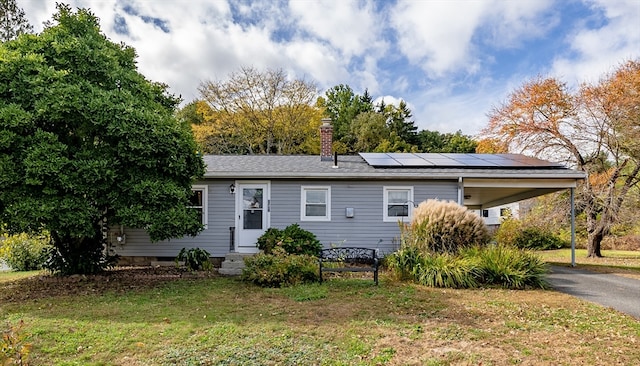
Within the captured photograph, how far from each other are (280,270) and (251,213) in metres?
3.27

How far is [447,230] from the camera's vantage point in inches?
330

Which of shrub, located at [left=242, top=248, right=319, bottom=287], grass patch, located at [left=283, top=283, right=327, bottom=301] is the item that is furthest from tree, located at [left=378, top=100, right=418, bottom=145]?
grass patch, located at [left=283, top=283, right=327, bottom=301]

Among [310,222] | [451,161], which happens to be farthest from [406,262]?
[451,161]

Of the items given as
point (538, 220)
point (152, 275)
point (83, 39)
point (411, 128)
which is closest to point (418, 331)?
point (152, 275)

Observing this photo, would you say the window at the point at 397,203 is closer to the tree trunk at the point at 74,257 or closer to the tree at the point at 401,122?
the tree trunk at the point at 74,257

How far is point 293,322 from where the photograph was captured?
5.29 meters

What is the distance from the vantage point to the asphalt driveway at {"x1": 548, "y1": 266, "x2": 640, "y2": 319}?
6539 millimetres

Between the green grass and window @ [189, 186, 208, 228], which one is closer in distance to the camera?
the green grass

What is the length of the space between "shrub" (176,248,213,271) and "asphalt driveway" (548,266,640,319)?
25.6 ft

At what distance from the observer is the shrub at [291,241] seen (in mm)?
9688

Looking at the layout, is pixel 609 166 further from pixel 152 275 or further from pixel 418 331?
pixel 152 275

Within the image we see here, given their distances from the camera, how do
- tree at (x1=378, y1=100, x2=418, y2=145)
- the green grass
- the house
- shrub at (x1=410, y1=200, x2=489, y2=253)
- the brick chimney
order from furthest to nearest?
tree at (x1=378, y1=100, x2=418, y2=145)
the brick chimney
the house
shrub at (x1=410, y1=200, x2=489, y2=253)
the green grass

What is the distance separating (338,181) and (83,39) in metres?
6.57

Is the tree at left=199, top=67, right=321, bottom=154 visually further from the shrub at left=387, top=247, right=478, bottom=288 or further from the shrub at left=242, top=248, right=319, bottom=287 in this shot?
the shrub at left=387, top=247, right=478, bottom=288
